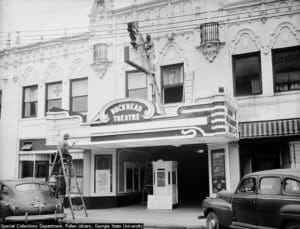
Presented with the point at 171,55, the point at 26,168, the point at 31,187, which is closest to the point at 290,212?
the point at 31,187

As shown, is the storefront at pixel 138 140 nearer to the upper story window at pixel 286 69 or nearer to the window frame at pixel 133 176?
the window frame at pixel 133 176

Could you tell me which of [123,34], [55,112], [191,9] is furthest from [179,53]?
[55,112]

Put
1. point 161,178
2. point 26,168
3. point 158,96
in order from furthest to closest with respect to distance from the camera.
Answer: point 26,168 → point 161,178 → point 158,96

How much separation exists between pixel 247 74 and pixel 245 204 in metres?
8.07

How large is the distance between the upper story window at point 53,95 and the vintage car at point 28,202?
7613 mm

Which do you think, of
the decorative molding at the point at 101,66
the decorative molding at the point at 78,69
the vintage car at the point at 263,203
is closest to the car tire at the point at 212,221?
the vintage car at the point at 263,203

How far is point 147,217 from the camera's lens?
607 inches

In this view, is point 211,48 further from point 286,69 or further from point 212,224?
point 212,224

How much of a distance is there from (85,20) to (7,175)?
31.2 feet

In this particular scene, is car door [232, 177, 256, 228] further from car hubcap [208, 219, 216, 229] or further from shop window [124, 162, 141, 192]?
shop window [124, 162, 141, 192]

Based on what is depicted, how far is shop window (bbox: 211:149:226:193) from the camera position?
53.8ft

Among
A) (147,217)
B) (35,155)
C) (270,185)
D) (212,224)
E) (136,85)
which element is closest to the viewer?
(270,185)

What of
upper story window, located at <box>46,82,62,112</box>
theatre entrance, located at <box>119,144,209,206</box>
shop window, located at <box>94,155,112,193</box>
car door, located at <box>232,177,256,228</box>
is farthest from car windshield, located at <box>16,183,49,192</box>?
theatre entrance, located at <box>119,144,209,206</box>

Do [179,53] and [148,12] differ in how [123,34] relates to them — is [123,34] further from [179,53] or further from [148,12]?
[179,53]
